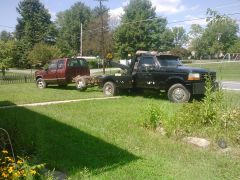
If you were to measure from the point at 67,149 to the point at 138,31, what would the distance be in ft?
216

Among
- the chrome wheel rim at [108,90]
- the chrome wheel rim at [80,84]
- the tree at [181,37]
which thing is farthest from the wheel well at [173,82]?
the tree at [181,37]

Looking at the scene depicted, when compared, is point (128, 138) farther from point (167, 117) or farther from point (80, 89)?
point (80, 89)

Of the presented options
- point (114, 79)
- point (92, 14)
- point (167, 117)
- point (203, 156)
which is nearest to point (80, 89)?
point (114, 79)

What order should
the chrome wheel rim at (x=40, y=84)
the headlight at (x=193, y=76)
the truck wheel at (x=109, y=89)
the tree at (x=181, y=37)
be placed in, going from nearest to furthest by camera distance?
the headlight at (x=193, y=76)
the truck wheel at (x=109, y=89)
the chrome wheel rim at (x=40, y=84)
the tree at (x=181, y=37)

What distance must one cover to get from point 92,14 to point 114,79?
279 feet

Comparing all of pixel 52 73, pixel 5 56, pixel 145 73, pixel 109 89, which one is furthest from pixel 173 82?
pixel 5 56

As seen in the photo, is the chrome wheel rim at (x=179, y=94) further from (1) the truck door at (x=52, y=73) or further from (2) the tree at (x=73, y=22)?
(2) the tree at (x=73, y=22)

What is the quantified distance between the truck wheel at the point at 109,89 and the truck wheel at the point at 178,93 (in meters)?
3.44

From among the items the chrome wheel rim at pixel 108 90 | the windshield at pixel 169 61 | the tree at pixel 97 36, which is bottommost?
the chrome wheel rim at pixel 108 90

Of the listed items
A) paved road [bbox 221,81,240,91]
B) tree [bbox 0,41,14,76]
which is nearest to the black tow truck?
paved road [bbox 221,81,240,91]

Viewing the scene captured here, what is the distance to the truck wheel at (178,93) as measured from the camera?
13409 millimetres

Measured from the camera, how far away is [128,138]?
7.72 metres

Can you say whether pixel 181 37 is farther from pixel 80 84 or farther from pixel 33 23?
pixel 80 84

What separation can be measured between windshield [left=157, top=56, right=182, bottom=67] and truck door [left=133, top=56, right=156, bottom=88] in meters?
0.34
